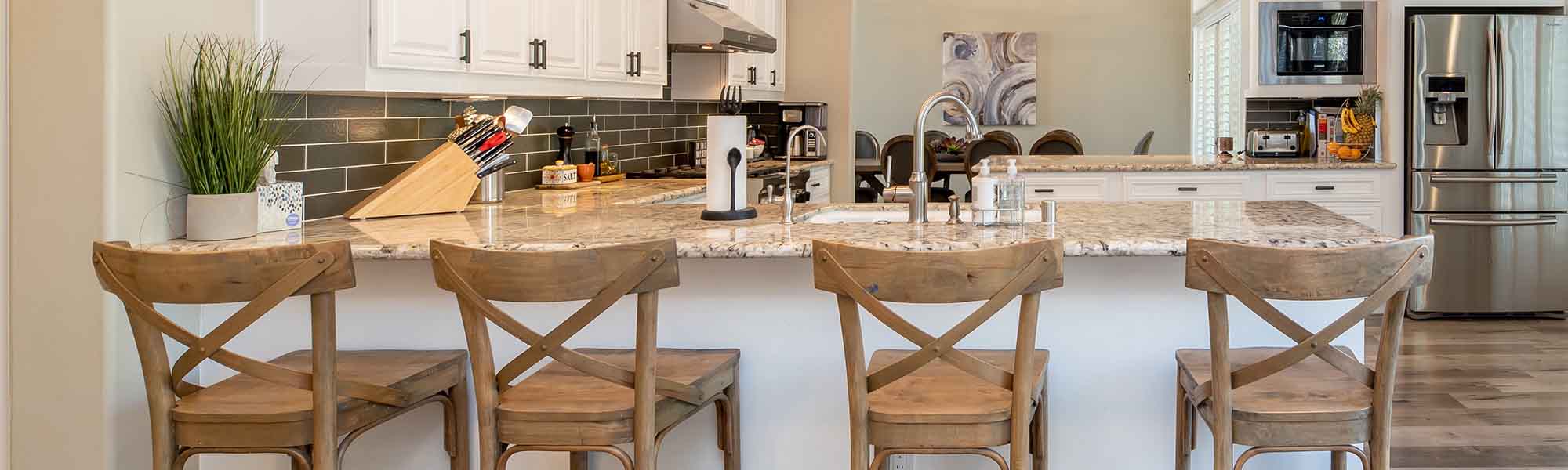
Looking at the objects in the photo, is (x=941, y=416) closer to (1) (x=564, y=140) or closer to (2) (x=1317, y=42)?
(1) (x=564, y=140)

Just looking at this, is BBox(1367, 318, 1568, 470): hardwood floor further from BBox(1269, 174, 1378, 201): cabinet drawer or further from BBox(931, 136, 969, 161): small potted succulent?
BBox(931, 136, 969, 161): small potted succulent

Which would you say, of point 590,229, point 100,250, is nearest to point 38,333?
point 100,250

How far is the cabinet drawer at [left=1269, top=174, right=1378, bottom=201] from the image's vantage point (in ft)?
19.0

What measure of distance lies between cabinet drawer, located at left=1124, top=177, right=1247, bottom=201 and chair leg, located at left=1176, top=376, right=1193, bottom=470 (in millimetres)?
3268

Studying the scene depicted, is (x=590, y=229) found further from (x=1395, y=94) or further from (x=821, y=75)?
(x=821, y=75)

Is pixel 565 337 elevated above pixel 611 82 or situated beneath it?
situated beneath

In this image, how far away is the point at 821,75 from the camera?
27.0 feet

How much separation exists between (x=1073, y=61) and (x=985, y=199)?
7419 millimetres

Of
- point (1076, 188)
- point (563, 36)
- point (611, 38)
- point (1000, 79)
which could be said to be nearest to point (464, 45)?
point (563, 36)

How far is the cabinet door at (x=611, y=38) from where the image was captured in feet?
14.3

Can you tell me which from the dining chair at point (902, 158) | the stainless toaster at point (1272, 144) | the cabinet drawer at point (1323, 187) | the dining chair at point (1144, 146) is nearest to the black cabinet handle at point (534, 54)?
the cabinet drawer at point (1323, 187)

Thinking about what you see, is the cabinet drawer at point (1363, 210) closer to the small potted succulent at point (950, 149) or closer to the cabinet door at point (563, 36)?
the small potted succulent at point (950, 149)

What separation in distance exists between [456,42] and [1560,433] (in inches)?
139

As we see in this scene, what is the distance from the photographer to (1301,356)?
7.09ft
